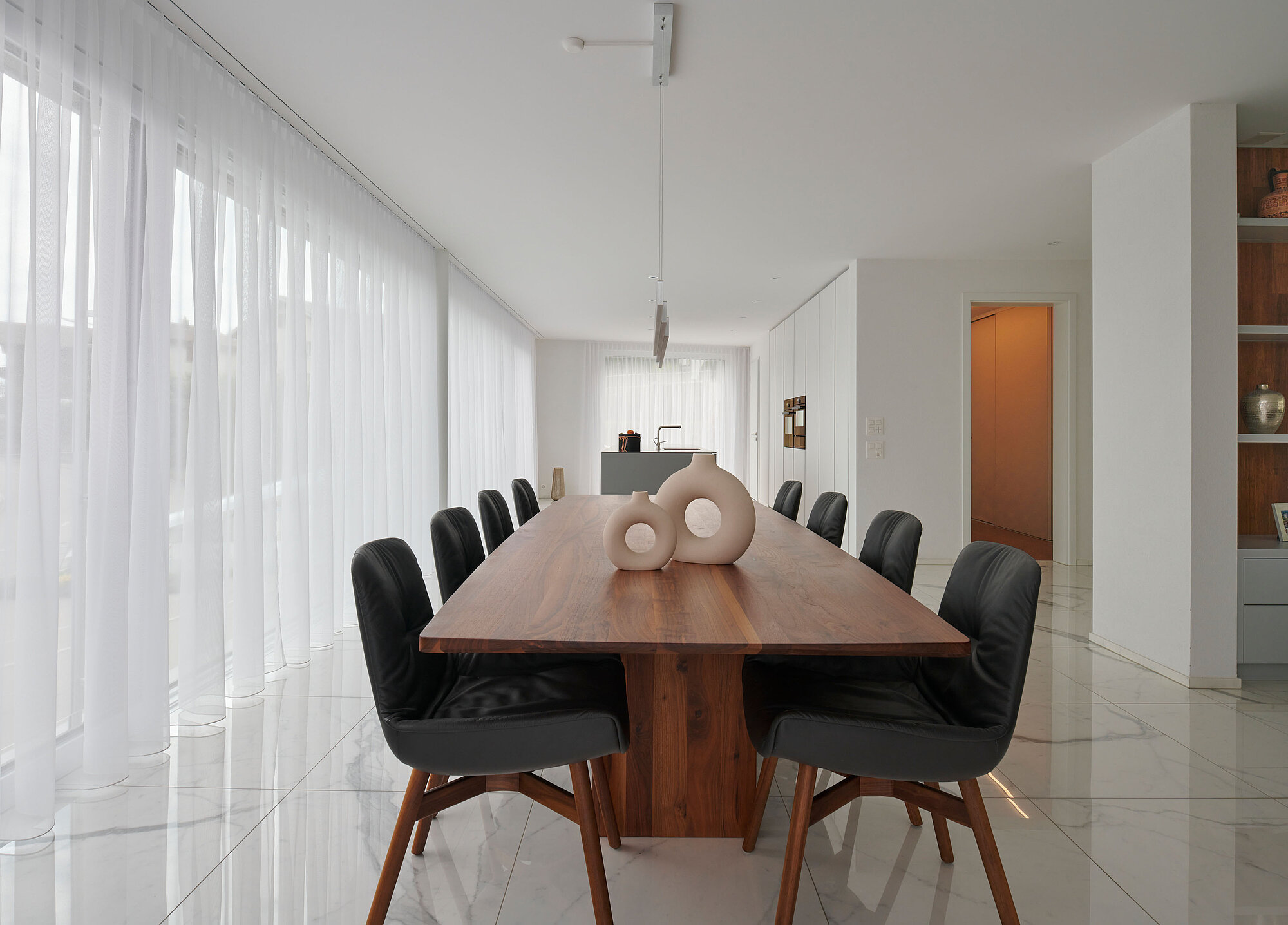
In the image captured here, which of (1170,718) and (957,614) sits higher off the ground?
(957,614)

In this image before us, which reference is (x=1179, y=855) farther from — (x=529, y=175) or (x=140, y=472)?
(x=529, y=175)

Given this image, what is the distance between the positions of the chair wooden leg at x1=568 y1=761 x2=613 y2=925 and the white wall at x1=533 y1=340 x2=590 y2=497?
9783mm

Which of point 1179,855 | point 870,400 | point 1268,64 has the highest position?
point 1268,64

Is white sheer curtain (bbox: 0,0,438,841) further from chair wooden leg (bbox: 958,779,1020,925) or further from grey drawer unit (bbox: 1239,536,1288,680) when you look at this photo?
grey drawer unit (bbox: 1239,536,1288,680)

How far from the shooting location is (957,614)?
1.73 metres

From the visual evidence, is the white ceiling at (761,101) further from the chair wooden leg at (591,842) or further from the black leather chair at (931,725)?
the chair wooden leg at (591,842)

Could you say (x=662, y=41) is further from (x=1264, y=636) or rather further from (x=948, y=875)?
(x=1264, y=636)

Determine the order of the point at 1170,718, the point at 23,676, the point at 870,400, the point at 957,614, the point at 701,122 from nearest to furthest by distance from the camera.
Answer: the point at 957,614
the point at 23,676
the point at 1170,718
the point at 701,122
the point at 870,400

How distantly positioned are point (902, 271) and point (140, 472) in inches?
219

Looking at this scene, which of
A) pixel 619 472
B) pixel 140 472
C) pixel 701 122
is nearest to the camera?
pixel 140 472

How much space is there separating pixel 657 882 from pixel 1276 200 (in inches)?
156

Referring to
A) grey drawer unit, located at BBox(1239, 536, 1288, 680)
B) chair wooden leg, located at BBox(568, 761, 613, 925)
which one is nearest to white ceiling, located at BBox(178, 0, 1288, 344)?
grey drawer unit, located at BBox(1239, 536, 1288, 680)

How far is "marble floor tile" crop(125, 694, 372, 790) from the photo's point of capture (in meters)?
2.16

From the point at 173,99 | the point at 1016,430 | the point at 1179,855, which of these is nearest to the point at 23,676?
the point at 173,99
